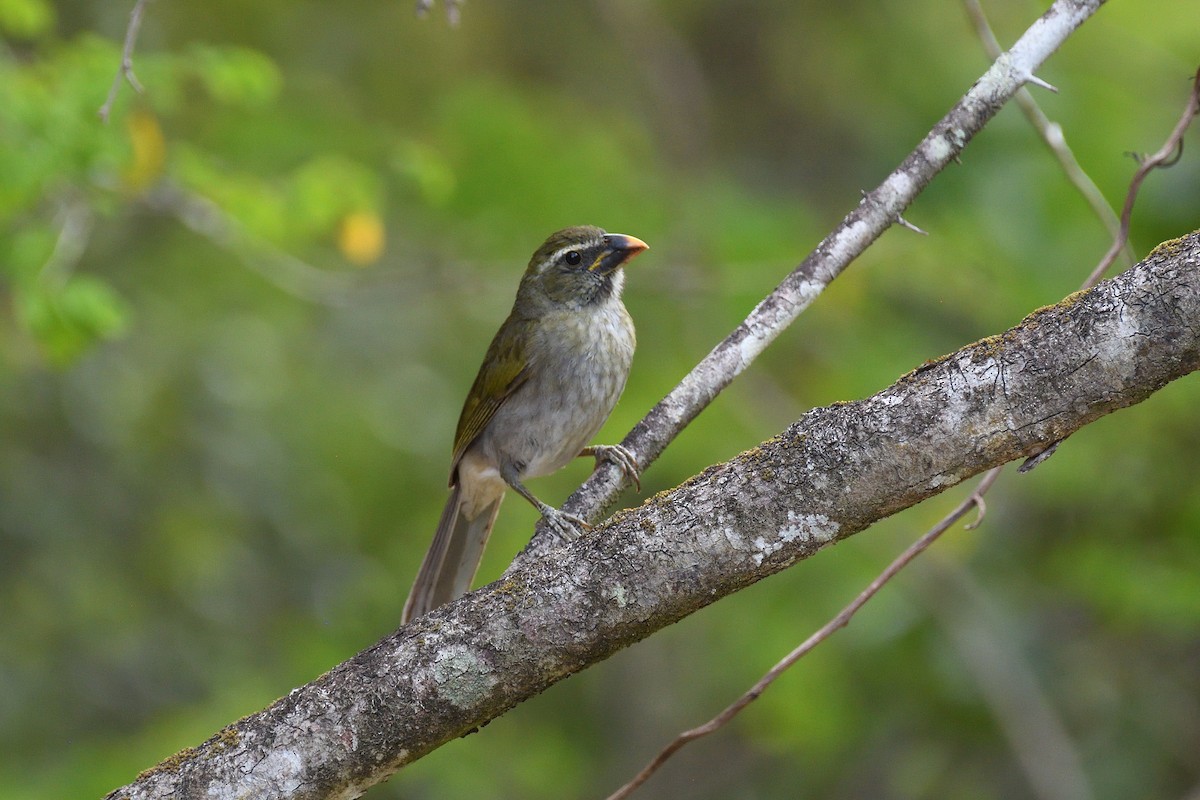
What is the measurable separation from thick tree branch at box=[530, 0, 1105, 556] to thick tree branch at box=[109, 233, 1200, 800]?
1.95 ft

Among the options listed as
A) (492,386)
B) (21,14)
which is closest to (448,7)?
(492,386)

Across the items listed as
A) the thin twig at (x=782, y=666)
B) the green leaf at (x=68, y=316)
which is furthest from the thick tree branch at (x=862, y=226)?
the green leaf at (x=68, y=316)

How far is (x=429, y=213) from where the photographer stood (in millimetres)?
7285

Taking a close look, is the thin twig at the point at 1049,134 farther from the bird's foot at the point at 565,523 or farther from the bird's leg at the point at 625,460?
the bird's foot at the point at 565,523

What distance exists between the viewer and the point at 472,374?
25.2 ft

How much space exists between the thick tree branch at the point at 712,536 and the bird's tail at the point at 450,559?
5.96 feet

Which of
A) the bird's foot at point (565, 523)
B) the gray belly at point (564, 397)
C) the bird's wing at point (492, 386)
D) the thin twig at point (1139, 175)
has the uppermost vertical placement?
the bird's wing at point (492, 386)

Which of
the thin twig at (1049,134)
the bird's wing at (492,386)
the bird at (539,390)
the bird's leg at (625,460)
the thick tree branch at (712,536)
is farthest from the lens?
the bird's wing at (492,386)

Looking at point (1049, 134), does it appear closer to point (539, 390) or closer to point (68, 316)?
point (539, 390)

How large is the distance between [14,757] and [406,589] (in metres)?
2.13

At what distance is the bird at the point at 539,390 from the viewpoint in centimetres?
455

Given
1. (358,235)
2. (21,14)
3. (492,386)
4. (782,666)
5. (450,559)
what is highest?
(21,14)

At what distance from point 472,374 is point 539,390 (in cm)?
311

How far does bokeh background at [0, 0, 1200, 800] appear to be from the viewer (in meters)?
5.39
